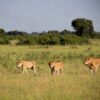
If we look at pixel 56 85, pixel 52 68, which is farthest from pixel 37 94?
pixel 52 68

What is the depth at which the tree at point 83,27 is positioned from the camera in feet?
278

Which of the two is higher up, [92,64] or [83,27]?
[83,27]

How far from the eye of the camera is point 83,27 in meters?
85.4

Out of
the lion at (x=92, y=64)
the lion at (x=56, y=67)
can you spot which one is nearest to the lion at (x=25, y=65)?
the lion at (x=56, y=67)

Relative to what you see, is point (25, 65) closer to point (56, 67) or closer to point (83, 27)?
point (56, 67)

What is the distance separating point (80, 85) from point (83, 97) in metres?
2.51

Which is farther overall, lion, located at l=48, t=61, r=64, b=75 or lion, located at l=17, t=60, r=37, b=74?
lion, located at l=17, t=60, r=37, b=74

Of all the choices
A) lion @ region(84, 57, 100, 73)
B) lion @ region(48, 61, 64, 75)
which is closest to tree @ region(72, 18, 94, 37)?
lion @ region(84, 57, 100, 73)

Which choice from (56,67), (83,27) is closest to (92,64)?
(56,67)

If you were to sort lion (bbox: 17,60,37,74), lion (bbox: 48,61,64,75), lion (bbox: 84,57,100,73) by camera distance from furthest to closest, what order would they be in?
lion (bbox: 17,60,37,74)
lion (bbox: 84,57,100,73)
lion (bbox: 48,61,64,75)

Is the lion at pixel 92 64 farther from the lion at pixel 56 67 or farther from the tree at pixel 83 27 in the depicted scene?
the tree at pixel 83 27

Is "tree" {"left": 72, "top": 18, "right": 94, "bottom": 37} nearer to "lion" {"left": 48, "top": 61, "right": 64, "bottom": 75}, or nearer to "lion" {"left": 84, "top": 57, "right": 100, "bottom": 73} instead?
"lion" {"left": 84, "top": 57, "right": 100, "bottom": 73}

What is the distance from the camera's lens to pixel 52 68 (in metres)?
19.1

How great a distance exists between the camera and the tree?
84.8 m
